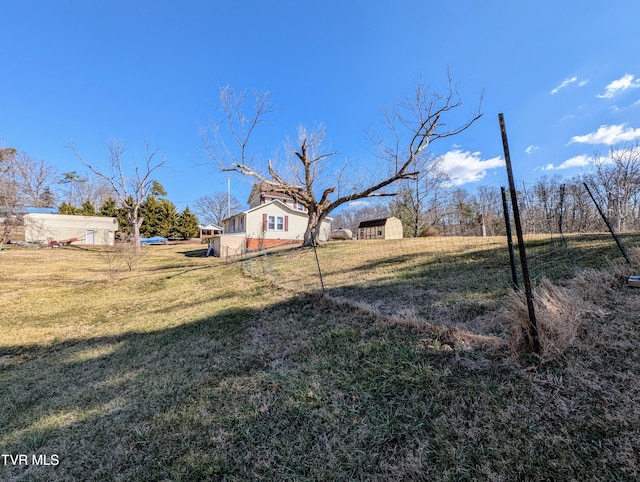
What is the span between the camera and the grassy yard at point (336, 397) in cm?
164

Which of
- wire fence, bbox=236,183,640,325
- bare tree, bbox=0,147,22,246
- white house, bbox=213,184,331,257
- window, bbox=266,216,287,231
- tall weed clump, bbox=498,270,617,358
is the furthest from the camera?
window, bbox=266,216,287,231

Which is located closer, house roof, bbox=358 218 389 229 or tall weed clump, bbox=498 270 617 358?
tall weed clump, bbox=498 270 617 358

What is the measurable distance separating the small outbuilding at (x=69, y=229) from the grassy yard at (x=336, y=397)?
2426cm

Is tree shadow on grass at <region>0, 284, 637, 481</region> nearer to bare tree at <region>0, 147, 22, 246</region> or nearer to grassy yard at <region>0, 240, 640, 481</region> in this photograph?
grassy yard at <region>0, 240, 640, 481</region>

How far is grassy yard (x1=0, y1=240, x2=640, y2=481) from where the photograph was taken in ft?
5.37

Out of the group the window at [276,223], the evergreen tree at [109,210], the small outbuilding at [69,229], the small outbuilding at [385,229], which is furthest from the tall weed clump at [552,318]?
the evergreen tree at [109,210]

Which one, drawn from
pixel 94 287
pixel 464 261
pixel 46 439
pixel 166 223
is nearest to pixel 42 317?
pixel 94 287

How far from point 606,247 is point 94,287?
13.5 meters

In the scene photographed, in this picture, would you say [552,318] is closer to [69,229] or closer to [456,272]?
[456,272]

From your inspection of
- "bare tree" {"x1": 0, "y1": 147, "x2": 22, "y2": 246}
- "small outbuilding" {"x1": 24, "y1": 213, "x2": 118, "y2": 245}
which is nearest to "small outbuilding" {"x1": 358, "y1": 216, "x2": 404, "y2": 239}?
"small outbuilding" {"x1": 24, "y1": 213, "x2": 118, "y2": 245}

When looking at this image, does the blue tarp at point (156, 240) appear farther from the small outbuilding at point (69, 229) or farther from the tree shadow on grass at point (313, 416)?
the tree shadow on grass at point (313, 416)

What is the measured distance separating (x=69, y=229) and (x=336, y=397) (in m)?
32.4

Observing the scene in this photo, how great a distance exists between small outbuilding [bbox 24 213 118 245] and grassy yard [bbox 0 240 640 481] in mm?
24257

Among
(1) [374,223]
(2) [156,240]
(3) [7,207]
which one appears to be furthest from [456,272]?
(2) [156,240]
